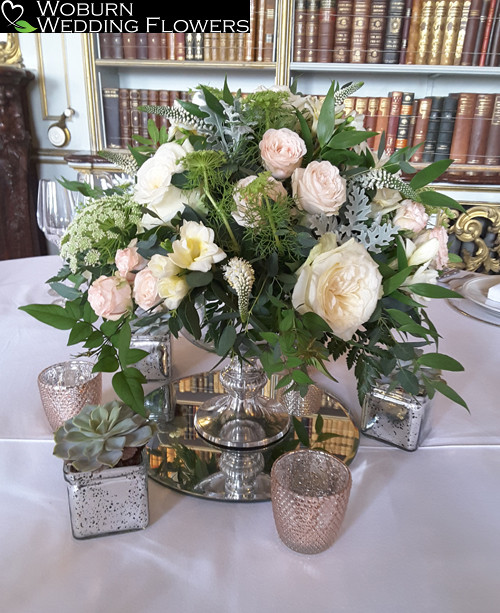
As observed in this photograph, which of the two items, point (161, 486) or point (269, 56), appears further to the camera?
point (269, 56)

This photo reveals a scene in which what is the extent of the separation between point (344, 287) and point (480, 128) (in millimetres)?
1808

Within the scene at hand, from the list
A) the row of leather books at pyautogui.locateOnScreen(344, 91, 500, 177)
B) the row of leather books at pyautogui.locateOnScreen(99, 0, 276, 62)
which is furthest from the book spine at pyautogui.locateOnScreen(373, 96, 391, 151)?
the row of leather books at pyautogui.locateOnScreen(99, 0, 276, 62)

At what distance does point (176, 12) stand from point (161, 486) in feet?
6.06

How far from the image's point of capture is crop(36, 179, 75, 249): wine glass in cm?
99

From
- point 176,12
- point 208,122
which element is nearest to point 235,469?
point 208,122

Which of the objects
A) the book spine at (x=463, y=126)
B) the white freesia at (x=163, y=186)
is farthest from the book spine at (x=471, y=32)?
the white freesia at (x=163, y=186)

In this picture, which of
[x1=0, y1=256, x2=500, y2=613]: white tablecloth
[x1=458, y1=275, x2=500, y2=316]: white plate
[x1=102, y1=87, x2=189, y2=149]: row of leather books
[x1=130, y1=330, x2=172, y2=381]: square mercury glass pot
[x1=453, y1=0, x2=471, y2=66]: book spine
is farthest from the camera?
[x1=102, y1=87, x2=189, y2=149]: row of leather books

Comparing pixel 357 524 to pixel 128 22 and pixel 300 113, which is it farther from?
pixel 128 22

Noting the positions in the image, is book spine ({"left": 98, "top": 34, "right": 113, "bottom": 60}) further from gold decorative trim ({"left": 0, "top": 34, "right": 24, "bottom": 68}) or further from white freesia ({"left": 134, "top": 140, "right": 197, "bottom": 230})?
white freesia ({"left": 134, "top": 140, "right": 197, "bottom": 230})

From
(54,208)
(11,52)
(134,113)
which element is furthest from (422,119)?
(11,52)

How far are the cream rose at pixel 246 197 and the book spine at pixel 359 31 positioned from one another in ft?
5.35

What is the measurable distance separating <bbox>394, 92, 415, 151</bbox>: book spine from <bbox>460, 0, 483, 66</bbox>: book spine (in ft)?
0.68

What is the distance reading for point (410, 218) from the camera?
479mm

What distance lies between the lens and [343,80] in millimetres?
2006
